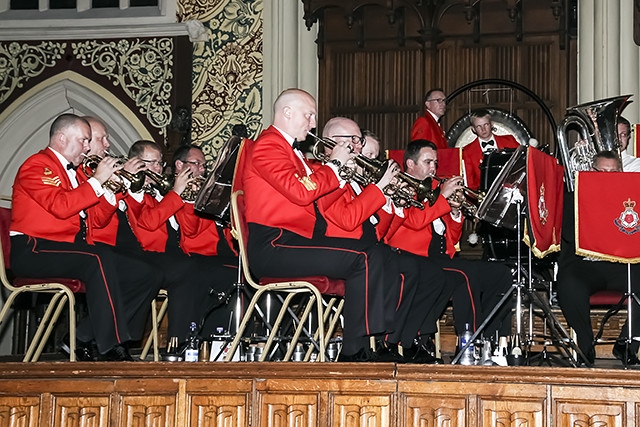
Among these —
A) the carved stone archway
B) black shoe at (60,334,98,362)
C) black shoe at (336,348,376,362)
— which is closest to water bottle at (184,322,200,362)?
black shoe at (60,334,98,362)

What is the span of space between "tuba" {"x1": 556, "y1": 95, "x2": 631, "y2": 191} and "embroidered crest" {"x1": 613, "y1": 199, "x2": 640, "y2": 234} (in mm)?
615

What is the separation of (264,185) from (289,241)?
32 centimetres

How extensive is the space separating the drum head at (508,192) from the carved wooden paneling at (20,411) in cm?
252

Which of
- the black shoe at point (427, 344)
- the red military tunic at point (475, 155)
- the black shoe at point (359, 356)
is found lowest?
the black shoe at point (359, 356)

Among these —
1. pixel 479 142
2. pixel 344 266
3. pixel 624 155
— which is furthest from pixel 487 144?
pixel 344 266

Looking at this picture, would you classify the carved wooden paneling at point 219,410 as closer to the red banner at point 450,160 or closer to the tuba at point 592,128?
the tuba at point 592,128

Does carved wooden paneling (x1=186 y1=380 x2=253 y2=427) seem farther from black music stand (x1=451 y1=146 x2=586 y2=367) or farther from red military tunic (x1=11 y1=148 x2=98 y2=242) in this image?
black music stand (x1=451 y1=146 x2=586 y2=367)

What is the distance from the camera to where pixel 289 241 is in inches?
209

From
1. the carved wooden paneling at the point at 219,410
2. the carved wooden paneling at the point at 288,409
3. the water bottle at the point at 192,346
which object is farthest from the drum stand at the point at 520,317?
the water bottle at the point at 192,346

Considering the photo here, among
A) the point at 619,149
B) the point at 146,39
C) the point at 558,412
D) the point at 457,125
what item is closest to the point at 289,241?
the point at 558,412

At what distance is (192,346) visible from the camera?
5891 millimetres

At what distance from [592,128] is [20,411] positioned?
387 cm

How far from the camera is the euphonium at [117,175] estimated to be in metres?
5.88

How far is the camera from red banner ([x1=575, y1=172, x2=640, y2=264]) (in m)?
5.85
